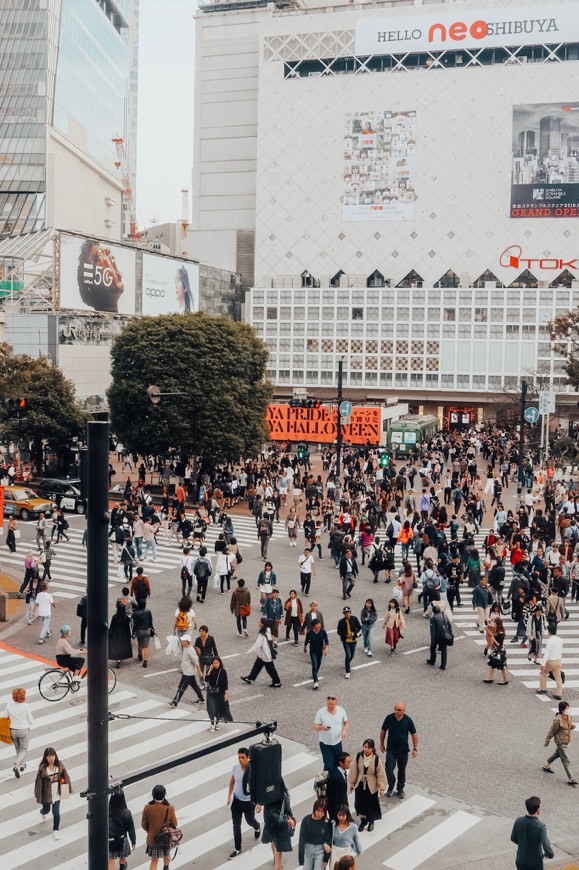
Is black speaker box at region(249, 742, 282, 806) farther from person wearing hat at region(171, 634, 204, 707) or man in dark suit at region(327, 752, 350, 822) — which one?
person wearing hat at region(171, 634, 204, 707)

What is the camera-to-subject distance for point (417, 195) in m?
107

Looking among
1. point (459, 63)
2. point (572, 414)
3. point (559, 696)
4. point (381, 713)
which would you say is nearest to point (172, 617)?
point (381, 713)

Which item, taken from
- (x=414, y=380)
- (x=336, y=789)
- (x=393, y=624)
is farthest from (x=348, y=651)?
(x=414, y=380)

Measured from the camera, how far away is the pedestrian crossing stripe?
12.0 m

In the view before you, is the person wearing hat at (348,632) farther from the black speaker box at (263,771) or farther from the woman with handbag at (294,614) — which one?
the black speaker box at (263,771)

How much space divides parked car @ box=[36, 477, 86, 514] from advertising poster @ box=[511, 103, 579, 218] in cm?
7567

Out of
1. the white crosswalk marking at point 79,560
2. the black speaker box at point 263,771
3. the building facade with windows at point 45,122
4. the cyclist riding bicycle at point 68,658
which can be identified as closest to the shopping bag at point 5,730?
the cyclist riding bicycle at point 68,658

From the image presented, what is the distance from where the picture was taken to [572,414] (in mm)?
96312

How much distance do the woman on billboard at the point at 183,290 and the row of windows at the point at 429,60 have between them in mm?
35548

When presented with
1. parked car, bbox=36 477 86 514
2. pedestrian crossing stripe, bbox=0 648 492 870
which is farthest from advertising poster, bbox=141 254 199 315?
pedestrian crossing stripe, bbox=0 648 492 870

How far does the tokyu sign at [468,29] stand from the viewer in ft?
340

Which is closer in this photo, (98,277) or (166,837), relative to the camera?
(166,837)

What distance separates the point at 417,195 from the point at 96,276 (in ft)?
161

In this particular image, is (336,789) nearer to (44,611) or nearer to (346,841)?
(346,841)
